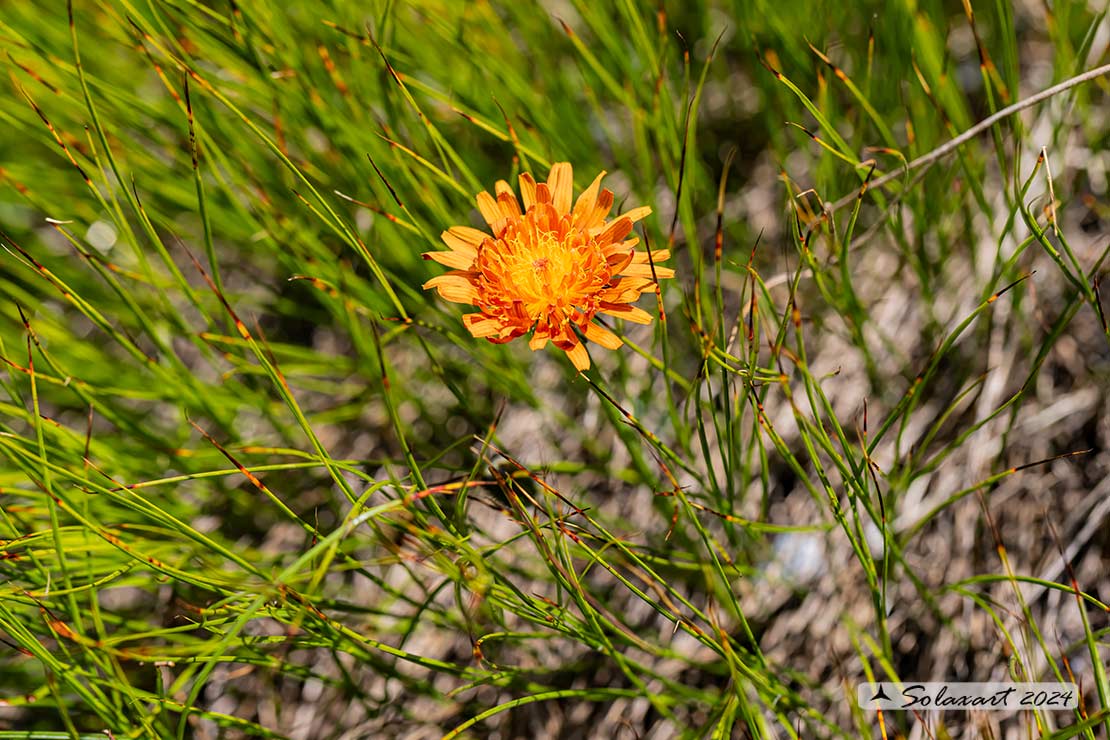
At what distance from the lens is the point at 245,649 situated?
1.01m

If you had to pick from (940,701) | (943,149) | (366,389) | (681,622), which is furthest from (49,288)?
(940,701)

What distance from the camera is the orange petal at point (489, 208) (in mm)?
939

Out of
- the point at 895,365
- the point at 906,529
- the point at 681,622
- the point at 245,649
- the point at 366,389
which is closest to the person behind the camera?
the point at 681,622

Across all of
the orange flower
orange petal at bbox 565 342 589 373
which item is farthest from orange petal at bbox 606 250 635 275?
orange petal at bbox 565 342 589 373

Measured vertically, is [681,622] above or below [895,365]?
below

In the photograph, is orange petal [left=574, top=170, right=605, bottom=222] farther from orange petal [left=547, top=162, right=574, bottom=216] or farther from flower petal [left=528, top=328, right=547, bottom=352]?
flower petal [left=528, top=328, right=547, bottom=352]

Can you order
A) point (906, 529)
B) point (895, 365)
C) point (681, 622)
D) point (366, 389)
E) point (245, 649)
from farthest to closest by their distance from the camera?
point (366, 389), point (895, 365), point (906, 529), point (245, 649), point (681, 622)

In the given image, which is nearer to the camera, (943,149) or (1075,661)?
(943,149)

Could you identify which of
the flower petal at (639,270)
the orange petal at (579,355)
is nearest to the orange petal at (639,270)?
the flower petal at (639,270)

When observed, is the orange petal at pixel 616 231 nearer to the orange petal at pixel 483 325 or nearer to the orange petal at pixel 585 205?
the orange petal at pixel 585 205

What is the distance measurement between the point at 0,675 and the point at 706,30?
163 centimetres

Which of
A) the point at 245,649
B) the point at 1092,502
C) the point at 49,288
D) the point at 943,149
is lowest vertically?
the point at 245,649

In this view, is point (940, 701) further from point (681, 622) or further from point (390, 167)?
point (390, 167)

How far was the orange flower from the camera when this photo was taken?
0.88m
